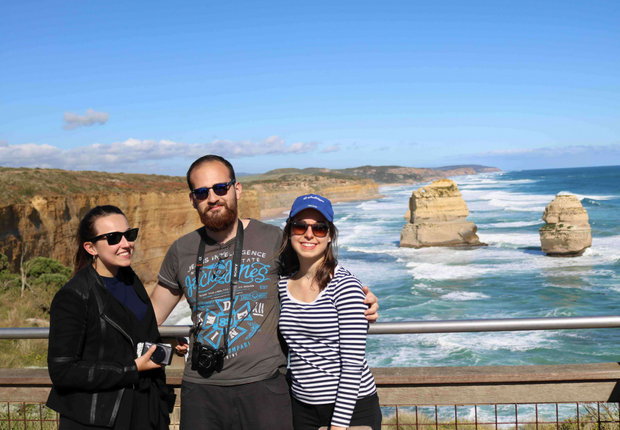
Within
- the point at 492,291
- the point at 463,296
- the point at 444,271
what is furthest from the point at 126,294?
the point at 444,271

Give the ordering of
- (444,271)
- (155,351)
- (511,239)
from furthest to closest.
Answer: (511,239) < (444,271) < (155,351)

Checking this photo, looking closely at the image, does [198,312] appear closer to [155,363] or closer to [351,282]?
[155,363]

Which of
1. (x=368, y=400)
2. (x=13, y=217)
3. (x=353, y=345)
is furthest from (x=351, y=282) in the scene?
(x=13, y=217)

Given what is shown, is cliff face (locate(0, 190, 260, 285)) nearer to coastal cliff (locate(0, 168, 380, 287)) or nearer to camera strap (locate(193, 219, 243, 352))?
coastal cliff (locate(0, 168, 380, 287))

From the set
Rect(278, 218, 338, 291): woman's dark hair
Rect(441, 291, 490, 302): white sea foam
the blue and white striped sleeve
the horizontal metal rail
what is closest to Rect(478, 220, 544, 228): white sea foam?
Rect(441, 291, 490, 302): white sea foam

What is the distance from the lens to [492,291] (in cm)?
2339

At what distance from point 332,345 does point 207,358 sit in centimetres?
65

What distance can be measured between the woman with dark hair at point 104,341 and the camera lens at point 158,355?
2 centimetres

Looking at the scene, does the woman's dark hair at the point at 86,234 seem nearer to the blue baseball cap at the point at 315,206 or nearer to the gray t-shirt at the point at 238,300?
the gray t-shirt at the point at 238,300

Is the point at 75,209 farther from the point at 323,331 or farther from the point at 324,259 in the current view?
the point at 323,331

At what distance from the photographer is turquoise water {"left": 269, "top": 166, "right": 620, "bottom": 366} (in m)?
13.9

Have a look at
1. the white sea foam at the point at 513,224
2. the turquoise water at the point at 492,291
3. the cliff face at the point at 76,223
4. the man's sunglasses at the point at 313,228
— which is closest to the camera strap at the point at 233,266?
the man's sunglasses at the point at 313,228

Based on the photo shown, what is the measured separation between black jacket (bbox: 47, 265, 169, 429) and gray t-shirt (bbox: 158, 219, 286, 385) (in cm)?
31

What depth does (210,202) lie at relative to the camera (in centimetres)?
272
